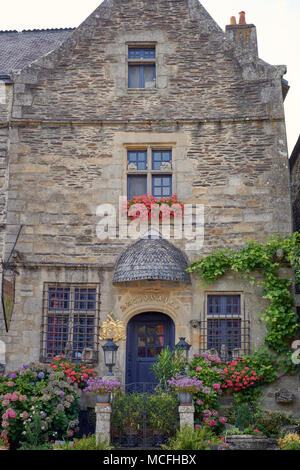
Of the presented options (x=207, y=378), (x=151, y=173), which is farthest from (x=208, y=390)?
(x=151, y=173)

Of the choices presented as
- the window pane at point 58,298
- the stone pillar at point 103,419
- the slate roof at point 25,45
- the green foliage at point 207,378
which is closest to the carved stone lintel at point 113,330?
the window pane at point 58,298

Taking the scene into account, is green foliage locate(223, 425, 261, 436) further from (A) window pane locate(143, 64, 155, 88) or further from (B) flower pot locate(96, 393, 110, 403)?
(A) window pane locate(143, 64, 155, 88)

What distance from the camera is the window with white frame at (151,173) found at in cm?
1235

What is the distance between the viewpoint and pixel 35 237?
11953 millimetres

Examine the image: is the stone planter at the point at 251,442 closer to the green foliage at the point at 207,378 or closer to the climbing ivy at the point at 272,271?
the green foliage at the point at 207,378

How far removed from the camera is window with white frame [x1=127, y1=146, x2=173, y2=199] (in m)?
12.4

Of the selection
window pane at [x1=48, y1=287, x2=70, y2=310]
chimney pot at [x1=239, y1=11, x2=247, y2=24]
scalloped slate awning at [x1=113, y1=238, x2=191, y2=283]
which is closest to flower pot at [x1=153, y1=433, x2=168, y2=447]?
scalloped slate awning at [x1=113, y1=238, x2=191, y2=283]

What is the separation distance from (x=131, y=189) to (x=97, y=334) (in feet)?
9.92

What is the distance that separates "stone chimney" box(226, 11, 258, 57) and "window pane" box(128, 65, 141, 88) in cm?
207

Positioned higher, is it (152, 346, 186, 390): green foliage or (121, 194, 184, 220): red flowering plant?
(121, 194, 184, 220): red flowering plant

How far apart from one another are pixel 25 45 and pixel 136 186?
273 inches

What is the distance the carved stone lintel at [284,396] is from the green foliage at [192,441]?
7.10ft
